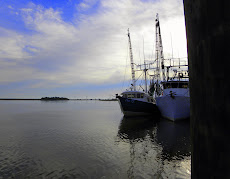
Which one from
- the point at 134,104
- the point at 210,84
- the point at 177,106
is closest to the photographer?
the point at 210,84

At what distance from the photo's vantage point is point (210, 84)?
1.63 metres

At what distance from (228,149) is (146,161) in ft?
33.9

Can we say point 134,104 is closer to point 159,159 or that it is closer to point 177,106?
point 177,106

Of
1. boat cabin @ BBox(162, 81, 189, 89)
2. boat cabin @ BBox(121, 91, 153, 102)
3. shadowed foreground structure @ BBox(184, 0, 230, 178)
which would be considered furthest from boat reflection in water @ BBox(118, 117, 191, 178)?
boat cabin @ BBox(121, 91, 153, 102)

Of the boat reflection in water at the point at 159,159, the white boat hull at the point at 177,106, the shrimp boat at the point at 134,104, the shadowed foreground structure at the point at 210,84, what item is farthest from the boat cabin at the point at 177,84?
the shadowed foreground structure at the point at 210,84

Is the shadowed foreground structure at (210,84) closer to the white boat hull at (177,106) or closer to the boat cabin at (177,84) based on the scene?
the white boat hull at (177,106)

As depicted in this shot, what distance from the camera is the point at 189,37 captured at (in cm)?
202

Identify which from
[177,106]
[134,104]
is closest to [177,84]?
[177,106]

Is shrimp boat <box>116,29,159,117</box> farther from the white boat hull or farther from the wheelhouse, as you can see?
Answer: the white boat hull

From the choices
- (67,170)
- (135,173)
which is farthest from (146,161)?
(67,170)

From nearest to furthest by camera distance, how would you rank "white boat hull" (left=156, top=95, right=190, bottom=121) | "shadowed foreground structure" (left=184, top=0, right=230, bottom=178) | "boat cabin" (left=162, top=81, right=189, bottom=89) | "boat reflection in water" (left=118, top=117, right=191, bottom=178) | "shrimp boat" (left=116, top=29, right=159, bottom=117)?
"shadowed foreground structure" (left=184, top=0, right=230, bottom=178)
"boat reflection in water" (left=118, top=117, right=191, bottom=178)
"white boat hull" (left=156, top=95, right=190, bottom=121)
"boat cabin" (left=162, top=81, right=189, bottom=89)
"shrimp boat" (left=116, top=29, right=159, bottom=117)

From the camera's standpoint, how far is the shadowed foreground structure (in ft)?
4.96

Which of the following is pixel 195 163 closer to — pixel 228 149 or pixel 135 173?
pixel 228 149

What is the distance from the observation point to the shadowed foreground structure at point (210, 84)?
1.51 meters
